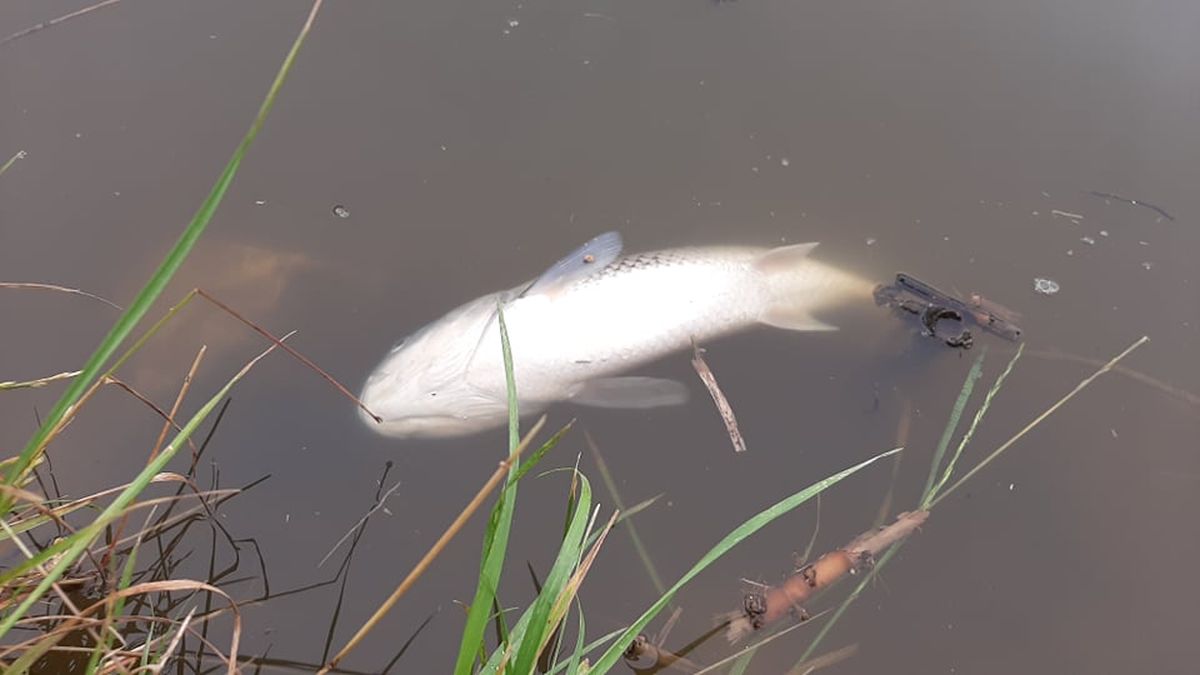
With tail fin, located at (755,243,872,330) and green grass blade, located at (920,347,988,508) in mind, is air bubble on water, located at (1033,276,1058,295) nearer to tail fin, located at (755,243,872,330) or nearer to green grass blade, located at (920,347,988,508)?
green grass blade, located at (920,347,988,508)

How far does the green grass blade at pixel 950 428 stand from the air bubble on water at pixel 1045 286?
44 cm

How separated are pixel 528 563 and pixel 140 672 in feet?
3.39

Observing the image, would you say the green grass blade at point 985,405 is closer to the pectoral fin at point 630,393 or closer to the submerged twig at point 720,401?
the submerged twig at point 720,401

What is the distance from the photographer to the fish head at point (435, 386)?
2.59m

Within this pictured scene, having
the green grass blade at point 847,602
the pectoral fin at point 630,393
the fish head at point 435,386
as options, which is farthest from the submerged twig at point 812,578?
the fish head at point 435,386

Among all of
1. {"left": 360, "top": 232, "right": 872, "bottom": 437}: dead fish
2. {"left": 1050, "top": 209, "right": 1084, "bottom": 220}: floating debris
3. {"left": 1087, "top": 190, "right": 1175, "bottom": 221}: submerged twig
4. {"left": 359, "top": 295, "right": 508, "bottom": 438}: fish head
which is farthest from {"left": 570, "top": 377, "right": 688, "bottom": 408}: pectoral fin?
{"left": 1087, "top": 190, "right": 1175, "bottom": 221}: submerged twig

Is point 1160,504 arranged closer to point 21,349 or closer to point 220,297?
point 220,297

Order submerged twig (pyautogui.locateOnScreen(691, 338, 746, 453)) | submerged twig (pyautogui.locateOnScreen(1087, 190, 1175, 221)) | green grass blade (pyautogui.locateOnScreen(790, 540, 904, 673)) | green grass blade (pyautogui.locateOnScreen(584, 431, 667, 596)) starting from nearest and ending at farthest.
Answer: green grass blade (pyautogui.locateOnScreen(790, 540, 904, 673)) → green grass blade (pyautogui.locateOnScreen(584, 431, 667, 596)) → submerged twig (pyautogui.locateOnScreen(691, 338, 746, 453)) → submerged twig (pyautogui.locateOnScreen(1087, 190, 1175, 221))

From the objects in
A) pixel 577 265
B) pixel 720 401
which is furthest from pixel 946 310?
pixel 577 265

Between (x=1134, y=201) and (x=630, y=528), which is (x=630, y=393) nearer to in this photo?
(x=630, y=528)

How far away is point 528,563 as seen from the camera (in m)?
2.35

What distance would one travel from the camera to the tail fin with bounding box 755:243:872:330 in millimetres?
2957

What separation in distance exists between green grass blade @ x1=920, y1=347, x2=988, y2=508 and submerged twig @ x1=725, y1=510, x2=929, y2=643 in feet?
0.33

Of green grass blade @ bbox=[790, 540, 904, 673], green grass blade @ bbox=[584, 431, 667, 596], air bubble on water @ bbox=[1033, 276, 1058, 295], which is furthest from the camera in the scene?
air bubble on water @ bbox=[1033, 276, 1058, 295]
